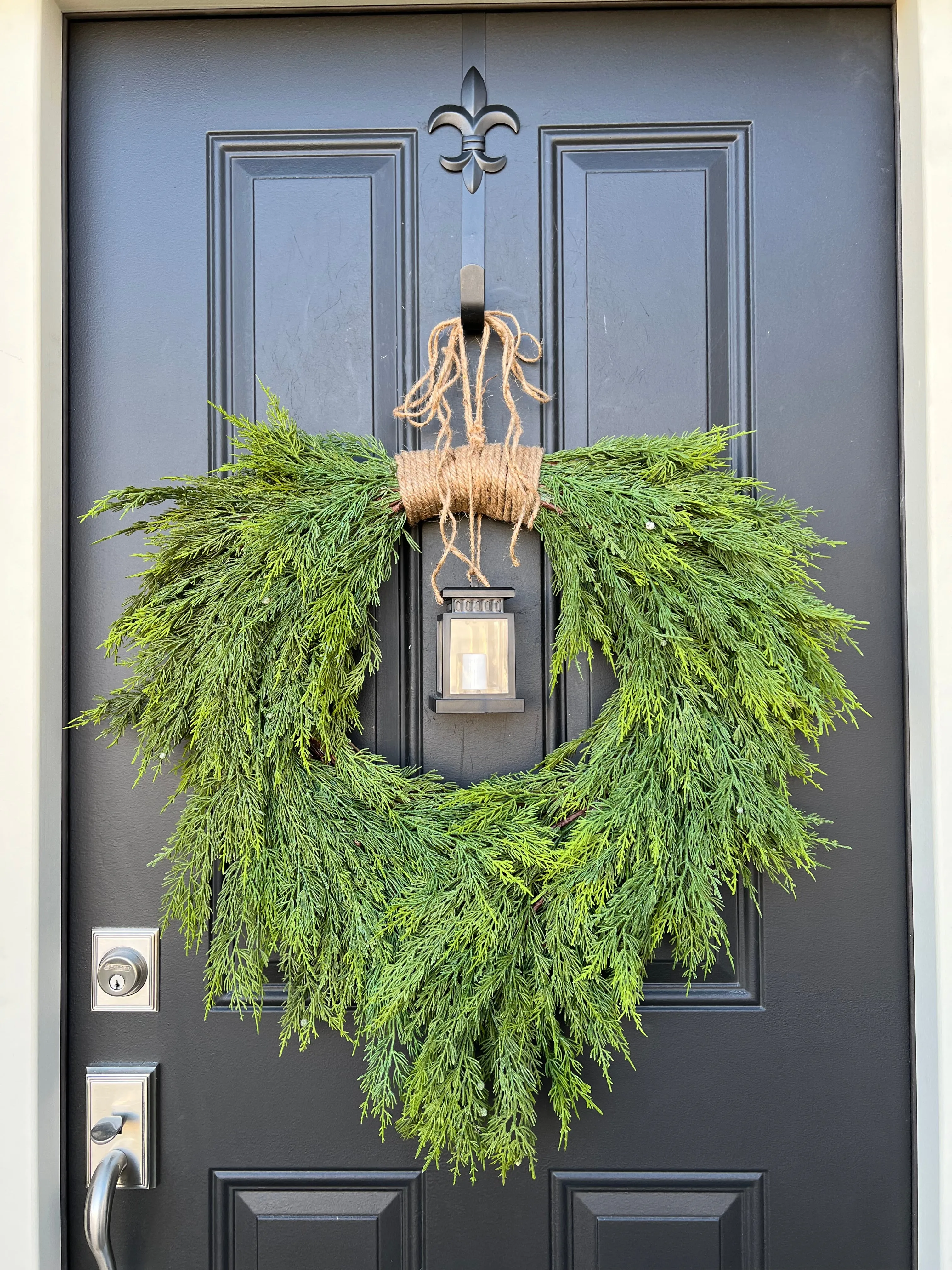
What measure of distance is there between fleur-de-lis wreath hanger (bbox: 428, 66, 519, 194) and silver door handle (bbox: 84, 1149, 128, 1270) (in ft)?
4.79

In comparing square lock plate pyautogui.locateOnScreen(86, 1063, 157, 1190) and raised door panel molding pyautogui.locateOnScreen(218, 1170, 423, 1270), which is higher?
square lock plate pyautogui.locateOnScreen(86, 1063, 157, 1190)

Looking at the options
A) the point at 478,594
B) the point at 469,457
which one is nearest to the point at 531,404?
the point at 469,457

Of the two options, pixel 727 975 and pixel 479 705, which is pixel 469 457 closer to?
pixel 479 705

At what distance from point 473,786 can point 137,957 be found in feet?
1.79

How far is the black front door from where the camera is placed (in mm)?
1086

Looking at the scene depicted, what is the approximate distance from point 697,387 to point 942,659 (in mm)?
506

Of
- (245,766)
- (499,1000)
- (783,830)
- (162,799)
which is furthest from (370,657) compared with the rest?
(783,830)

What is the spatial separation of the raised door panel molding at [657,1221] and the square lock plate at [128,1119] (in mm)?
576

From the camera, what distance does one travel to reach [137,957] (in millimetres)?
1094

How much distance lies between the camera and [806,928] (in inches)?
43.3

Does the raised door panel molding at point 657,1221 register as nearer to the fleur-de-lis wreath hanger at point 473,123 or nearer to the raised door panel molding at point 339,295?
the raised door panel molding at point 339,295

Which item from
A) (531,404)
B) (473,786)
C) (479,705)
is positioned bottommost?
(473,786)

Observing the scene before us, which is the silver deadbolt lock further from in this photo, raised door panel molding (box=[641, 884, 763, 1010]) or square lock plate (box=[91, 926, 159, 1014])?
raised door panel molding (box=[641, 884, 763, 1010])

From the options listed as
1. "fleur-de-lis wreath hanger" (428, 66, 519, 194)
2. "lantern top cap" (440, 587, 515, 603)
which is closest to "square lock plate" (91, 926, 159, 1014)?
"lantern top cap" (440, 587, 515, 603)
